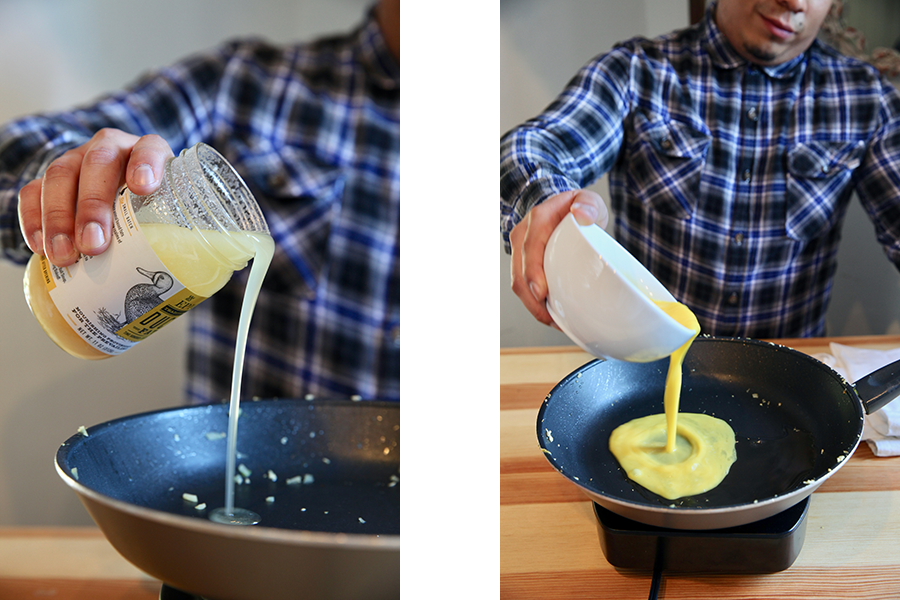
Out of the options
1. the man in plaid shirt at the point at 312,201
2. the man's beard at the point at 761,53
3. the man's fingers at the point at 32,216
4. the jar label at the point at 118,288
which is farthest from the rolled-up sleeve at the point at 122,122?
the man's beard at the point at 761,53

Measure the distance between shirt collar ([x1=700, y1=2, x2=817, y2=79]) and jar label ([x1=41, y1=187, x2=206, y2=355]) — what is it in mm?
654

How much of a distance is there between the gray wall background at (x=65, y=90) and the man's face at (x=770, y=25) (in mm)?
458

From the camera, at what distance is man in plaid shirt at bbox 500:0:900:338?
2.32ft

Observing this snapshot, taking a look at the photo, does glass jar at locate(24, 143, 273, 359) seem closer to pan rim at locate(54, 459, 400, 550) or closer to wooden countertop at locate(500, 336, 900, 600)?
pan rim at locate(54, 459, 400, 550)

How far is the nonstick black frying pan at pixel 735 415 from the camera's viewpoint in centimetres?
34

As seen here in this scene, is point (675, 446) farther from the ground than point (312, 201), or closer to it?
closer to it

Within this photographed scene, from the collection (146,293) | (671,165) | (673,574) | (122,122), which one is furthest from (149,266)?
(671,165)

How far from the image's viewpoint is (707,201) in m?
0.73

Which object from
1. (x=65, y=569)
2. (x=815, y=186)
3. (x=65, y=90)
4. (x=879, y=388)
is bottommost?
(x=65, y=569)

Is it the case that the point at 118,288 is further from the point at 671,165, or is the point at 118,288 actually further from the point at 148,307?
the point at 671,165

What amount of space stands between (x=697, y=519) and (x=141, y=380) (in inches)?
21.0

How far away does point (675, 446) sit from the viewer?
0.40m

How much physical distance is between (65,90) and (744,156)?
2.42ft

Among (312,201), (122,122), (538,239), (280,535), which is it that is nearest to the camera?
(280,535)
